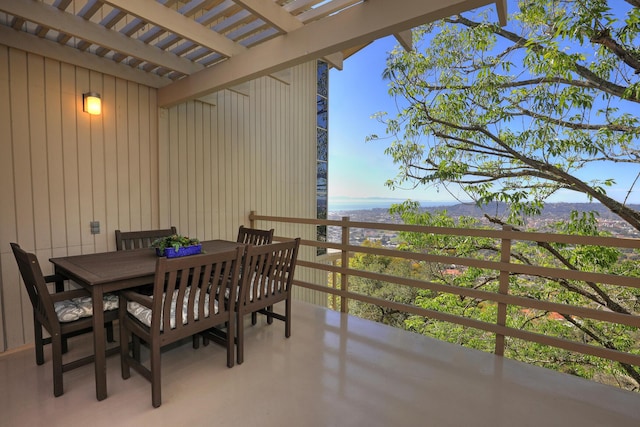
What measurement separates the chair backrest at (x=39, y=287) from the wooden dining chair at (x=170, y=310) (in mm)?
356

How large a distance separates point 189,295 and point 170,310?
5.4 inches

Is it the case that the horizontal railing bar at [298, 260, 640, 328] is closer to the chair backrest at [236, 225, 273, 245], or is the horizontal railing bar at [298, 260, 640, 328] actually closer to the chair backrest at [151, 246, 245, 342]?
the chair backrest at [236, 225, 273, 245]

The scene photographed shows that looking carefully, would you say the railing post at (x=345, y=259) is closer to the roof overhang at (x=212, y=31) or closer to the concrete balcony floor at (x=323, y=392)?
the concrete balcony floor at (x=323, y=392)

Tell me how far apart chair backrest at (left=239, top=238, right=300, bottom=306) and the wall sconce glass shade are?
214 centimetres

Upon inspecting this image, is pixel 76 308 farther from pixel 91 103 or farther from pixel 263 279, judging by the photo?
pixel 91 103

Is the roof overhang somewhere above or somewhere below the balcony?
above

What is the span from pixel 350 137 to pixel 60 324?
7505 mm

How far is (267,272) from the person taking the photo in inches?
101

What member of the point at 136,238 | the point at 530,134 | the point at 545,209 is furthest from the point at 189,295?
the point at 530,134

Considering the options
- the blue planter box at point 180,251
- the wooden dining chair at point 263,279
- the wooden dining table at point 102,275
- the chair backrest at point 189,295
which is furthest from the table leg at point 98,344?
the wooden dining chair at point 263,279

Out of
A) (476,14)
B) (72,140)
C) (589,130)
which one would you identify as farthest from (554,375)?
(476,14)

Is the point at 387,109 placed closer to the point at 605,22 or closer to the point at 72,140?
the point at 605,22

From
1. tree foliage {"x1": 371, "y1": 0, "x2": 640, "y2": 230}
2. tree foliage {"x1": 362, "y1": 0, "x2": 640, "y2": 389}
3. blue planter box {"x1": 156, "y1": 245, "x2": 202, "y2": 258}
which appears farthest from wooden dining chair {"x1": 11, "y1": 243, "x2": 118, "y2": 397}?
tree foliage {"x1": 371, "y1": 0, "x2": 640, "y2": 230}

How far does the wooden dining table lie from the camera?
186 centimetres
